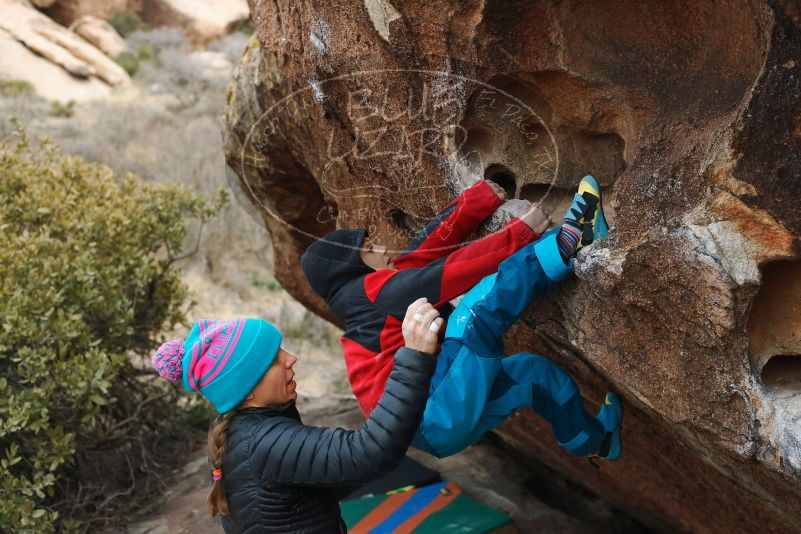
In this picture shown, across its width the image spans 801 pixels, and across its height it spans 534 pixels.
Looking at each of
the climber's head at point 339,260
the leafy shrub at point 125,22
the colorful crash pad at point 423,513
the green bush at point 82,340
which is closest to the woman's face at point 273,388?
the climber's head at point 339,260

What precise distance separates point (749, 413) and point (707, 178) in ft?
1.94

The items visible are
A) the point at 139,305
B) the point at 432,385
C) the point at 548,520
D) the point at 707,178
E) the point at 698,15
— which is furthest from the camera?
the point at 139,305

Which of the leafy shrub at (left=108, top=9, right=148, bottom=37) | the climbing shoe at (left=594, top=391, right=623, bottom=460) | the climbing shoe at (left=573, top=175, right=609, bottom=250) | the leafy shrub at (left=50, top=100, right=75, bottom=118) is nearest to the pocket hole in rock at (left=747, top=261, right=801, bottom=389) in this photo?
the climbing shoe at (left=573, top=175, right=609, bottom=250)

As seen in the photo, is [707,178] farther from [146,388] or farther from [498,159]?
[146,388]

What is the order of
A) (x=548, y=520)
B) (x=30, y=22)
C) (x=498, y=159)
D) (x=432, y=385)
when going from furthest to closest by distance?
(x=30, y=22), (x=548, y=520), (x=498, y=159), (x=432, y=385)

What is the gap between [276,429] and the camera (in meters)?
1.92

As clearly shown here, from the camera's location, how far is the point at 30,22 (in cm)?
1230

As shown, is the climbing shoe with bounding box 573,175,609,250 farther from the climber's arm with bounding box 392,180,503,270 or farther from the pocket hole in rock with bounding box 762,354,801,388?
the pocket hole in rock with bounding box 762,354,801,388

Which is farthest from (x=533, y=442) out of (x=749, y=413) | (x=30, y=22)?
(x=30, y=22)

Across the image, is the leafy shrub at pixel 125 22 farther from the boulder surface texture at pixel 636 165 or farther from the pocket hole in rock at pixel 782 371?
the pocket hole in rock at pixel 782 371

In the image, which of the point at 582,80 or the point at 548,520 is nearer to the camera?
the point at 582,80

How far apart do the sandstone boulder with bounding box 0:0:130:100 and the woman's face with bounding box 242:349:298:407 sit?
8.91m

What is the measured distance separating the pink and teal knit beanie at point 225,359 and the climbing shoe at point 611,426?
1.17 metres

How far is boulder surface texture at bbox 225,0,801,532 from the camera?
6.01 feet
